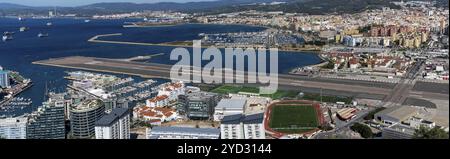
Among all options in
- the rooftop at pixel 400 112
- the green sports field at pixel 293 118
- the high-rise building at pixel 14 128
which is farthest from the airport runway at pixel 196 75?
the high-rise building at pixel 14 128

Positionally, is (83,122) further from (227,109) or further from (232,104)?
(232,104)

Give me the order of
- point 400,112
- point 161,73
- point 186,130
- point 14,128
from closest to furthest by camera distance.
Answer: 1. point 186,130
2. point 14,128
3. point 400,112
4. point 161,73

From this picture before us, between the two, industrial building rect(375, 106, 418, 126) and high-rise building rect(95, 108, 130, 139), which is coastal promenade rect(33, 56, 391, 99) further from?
high-rise building rect(95, 108, 130, 139)

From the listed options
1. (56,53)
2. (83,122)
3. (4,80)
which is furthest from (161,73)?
(56,53)

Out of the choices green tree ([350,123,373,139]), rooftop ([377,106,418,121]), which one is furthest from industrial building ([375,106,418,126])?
green tree ([350,123,373,139])

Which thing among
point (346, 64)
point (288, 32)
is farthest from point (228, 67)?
point (288, 32)
